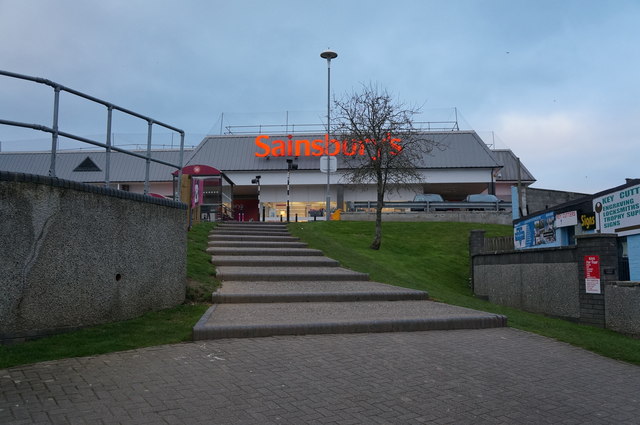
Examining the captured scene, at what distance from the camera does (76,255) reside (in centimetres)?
646

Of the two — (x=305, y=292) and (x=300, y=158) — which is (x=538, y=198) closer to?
(x=300, y=158)

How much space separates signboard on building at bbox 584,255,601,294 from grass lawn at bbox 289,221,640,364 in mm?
902

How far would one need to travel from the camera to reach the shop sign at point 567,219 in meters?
14.8

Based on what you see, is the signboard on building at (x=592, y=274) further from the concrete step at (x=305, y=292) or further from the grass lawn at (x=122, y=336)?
the grass lawn at (x=122, y=336)

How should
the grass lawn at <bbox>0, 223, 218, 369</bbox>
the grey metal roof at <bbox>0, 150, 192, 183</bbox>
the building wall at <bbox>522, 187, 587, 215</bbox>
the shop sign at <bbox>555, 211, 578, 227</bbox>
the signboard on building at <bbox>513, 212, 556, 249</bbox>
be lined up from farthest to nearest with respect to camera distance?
the building wall at <bbox>522, 187, 587, 215</bbox> → the signboard on building at <bbox>513, 212, 556, 249</bbox> → the shop sign at <bbox>555, 211, 578, 227</bbox> → the grey metal roof at <bbox>0, 150, 192, 183</bbox> → the grass lawn at <bbox>0, 223, 218, 369</bbox>

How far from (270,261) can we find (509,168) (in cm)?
3617

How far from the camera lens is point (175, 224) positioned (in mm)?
8602

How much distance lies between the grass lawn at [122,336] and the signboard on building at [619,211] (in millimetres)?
10329

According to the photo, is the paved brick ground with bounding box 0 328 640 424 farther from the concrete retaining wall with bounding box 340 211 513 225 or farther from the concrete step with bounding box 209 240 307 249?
the concrete retaining wall with bounding box 340 211 513 225

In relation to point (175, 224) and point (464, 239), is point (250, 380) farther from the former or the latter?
point (464, 239)

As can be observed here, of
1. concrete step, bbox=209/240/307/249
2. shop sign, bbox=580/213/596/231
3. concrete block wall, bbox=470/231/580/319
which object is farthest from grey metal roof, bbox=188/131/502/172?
shop sign, bbox=580/213/596/231

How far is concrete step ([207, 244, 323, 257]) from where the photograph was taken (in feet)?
45.2

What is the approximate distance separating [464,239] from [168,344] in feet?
64.5

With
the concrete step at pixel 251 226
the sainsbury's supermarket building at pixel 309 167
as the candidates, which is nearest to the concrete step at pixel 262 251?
the concrete step at pixel 251 226
